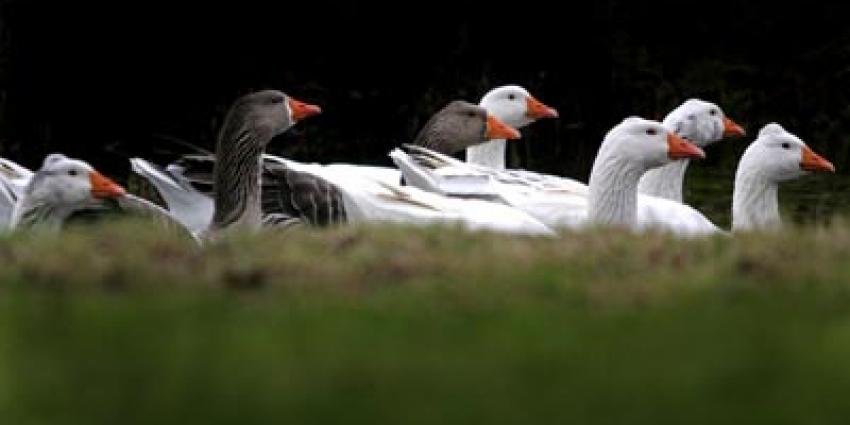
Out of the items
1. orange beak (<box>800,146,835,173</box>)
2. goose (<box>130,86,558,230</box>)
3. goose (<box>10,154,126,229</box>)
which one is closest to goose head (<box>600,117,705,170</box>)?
orange beak (<box>800,146,835,173</box>)

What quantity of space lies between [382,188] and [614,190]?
1509mm

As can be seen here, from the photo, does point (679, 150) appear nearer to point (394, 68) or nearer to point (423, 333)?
point (394, 68)

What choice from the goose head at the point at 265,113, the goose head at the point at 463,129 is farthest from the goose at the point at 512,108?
the goose head at the point at 265,113

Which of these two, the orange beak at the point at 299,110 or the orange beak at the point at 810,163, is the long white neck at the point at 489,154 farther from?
the orange beak at the point at 299,110

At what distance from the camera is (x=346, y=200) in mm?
12398

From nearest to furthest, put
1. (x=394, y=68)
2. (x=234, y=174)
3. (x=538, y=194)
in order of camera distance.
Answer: (x=234, y=174) → (x=538, y=194) → (x=394, y=68)

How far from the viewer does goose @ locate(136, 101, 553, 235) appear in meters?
12.1

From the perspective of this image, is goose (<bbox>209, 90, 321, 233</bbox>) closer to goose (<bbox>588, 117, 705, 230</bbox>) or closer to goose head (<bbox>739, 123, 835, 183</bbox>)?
goose (<bbox>588, 117, 705, 230</bbox>)

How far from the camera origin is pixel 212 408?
6.05 meters

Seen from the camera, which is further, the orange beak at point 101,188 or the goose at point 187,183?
the goose at point 187,183

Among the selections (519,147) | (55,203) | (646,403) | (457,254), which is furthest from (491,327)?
(519,147)

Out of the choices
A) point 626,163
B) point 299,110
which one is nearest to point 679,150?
point 626,163

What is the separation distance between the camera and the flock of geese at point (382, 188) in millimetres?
11312

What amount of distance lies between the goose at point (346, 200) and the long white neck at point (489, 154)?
10.6 ft
